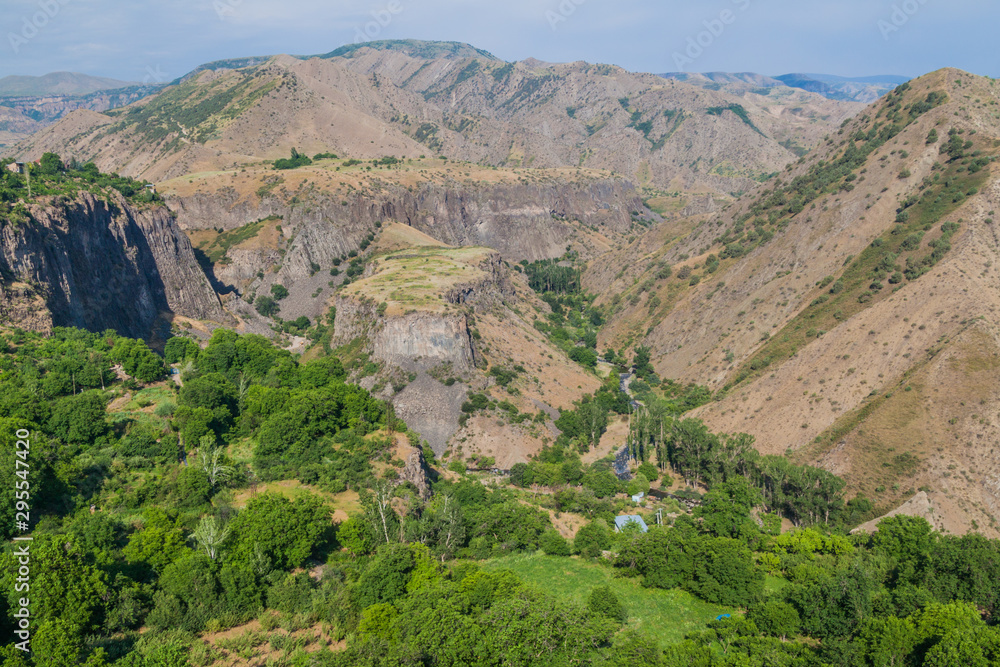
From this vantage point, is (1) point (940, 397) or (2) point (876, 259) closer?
(1) point (940, 397)

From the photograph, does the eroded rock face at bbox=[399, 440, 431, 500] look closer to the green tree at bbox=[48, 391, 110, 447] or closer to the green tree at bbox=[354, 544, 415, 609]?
the green tree at bbox=[354, 544, 415, 609]

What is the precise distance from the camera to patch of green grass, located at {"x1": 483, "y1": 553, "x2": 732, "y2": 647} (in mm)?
39844

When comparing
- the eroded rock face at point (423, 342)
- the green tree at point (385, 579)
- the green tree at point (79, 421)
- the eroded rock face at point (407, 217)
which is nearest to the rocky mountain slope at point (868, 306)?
the eroded rock face at point (423, 342)

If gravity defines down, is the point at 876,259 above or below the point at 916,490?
above

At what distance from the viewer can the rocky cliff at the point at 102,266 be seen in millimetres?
72688

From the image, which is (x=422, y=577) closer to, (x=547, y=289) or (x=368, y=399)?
(x=368, y=399)

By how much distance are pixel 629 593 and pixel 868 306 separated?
2298 inches

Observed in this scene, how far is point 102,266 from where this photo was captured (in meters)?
90.5

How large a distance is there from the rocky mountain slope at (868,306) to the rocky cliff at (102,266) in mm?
83399

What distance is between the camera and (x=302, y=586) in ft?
116

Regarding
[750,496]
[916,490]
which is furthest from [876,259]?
[750,496]

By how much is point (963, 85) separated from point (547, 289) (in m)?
93.0

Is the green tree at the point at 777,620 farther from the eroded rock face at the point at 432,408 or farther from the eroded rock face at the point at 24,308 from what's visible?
the eroded rock face at the point at 24,308

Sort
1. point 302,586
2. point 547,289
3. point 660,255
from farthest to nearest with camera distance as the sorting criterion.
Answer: point 547,289, point 660,255, point 302,586
